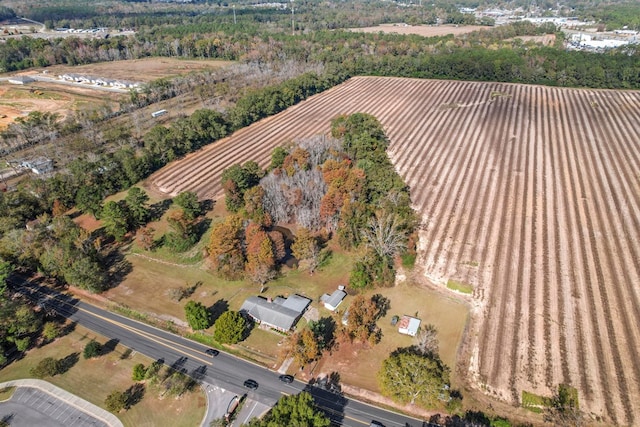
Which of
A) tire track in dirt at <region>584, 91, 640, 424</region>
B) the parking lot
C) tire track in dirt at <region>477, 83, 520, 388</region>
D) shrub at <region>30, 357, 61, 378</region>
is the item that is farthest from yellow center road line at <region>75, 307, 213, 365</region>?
tire track in dirt at <region>584, 91, 640, 424</region>

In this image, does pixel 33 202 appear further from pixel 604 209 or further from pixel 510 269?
pixel 604 209

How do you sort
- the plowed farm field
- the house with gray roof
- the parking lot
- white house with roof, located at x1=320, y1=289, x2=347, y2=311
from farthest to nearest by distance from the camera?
white house with roof, located at x1=320, y1=289, x2=347, y2=311
the house with gray roof
the plowed farm field
the parking lot

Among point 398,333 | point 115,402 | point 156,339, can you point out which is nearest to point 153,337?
point 156,339

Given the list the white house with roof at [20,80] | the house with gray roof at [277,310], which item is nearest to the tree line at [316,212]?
the house with gray roof at [277,310]

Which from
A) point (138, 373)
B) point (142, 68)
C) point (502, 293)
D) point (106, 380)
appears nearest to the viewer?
point (138, 373)

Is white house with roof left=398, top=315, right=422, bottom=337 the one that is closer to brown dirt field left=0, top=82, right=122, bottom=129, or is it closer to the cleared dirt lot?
the cleared dirt lot

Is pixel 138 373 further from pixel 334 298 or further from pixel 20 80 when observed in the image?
pixel 20 80

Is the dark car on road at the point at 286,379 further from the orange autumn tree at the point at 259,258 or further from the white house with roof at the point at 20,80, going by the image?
the white house with roof at the point at 20,80
